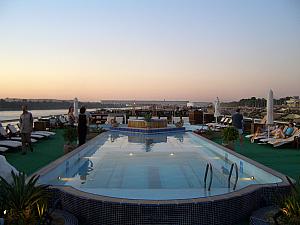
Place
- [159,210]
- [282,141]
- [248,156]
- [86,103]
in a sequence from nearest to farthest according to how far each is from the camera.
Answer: [159,210] < [248,156] < [282,141] < [86,103]

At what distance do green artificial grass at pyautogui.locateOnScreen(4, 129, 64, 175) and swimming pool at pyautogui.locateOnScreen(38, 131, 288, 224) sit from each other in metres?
0.66

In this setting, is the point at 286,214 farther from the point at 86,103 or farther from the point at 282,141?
the point at 86,103

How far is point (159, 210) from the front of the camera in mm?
3137

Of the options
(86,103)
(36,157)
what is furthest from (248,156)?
(86,103)

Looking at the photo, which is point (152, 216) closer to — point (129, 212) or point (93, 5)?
point (129, 212)

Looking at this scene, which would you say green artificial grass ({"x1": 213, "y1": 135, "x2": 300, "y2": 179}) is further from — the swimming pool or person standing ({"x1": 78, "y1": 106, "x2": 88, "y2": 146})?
person standing ({"x1": 78, "y1": 106, "x2": 88, "y2": 146})

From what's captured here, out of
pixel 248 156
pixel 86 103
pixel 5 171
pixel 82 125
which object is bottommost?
pixel 248 156

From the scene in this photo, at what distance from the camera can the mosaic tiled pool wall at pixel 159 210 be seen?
3.14m

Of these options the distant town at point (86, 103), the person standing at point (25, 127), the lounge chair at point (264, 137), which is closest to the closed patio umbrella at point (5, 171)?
the person standing at point (25, 127)

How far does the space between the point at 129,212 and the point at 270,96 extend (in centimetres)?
812

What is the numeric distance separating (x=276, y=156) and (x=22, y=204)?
20.0 feet

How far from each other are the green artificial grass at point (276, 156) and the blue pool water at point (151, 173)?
77 cm

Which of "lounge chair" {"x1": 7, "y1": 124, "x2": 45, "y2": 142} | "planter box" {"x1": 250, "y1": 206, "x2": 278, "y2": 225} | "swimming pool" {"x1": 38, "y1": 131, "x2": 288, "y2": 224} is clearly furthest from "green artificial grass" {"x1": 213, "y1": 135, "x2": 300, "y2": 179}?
"lounge chair" {"x1": 7, "y1": 124, "x2": 45, "y2": 142}

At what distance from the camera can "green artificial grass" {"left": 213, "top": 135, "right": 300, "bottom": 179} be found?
19.5 ft
